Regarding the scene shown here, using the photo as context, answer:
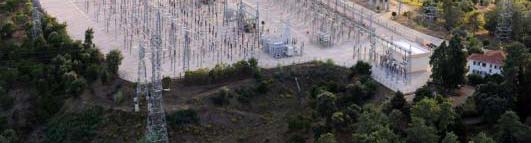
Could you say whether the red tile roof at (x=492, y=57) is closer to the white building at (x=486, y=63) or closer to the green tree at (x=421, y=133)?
the white building at (x=486, y=63)

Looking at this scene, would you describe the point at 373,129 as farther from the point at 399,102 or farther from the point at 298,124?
the point at 298,124

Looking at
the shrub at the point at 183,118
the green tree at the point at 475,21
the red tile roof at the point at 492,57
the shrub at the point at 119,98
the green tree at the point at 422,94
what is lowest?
the shrub at the point at 183,118

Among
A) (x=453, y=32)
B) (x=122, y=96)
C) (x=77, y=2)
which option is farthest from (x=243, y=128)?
(x=77, y=2)

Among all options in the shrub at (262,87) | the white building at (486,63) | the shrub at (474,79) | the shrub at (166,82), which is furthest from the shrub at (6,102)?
the white building at (486,63)

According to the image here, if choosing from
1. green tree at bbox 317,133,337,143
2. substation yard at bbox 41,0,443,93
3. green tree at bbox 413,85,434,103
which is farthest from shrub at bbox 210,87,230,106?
green tree at bbox 413,85,434,103

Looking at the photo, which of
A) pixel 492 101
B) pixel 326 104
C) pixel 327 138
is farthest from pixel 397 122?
pixel 492 101

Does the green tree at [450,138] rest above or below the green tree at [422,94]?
below

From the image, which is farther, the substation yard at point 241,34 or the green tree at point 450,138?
the substation yard at point 241,34
